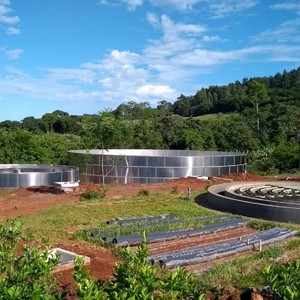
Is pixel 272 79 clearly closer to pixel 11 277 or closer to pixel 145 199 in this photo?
pixel 145 199

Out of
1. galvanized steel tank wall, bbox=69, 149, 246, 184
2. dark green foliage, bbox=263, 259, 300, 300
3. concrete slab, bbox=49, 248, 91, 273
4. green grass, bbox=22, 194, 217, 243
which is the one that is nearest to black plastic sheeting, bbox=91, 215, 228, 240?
green grass, bbox=22, 194, 217, 243

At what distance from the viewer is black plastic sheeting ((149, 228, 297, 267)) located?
10.4 meters

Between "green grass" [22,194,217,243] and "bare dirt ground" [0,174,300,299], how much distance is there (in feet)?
3.35

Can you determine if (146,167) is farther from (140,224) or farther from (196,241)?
(196,241)

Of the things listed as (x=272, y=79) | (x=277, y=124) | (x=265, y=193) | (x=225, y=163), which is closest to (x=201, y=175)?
(x=225, y=163)

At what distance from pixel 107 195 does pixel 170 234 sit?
925cm

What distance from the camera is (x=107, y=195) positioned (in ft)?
72.0

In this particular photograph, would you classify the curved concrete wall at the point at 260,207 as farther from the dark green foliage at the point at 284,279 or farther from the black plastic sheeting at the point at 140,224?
the dark green foliage at the point at 284,279

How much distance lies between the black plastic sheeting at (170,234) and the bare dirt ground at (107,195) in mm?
189

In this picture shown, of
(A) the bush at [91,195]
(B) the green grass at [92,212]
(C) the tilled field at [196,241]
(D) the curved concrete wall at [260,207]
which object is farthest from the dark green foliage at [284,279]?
(A) the bush at [91,195]

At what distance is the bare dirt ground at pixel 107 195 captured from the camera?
388 inches

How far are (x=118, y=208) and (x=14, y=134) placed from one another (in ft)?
82.0

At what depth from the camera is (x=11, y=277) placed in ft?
19.2

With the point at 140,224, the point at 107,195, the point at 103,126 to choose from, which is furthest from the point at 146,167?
the point at 140,224
